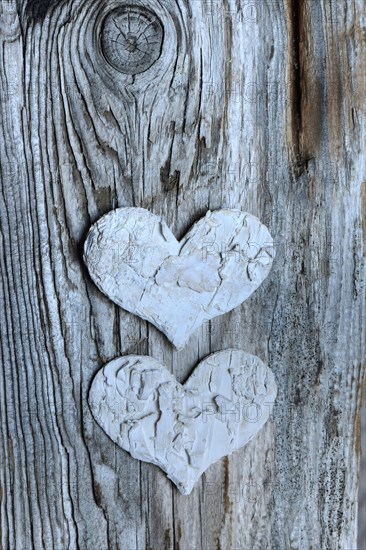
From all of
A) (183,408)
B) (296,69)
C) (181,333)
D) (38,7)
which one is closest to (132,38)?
(38,7)

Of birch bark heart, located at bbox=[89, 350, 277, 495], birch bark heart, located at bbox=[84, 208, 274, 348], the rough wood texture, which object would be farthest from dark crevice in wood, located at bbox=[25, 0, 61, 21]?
birch bark heart, located at bbox=[89, 350, 277, 495]

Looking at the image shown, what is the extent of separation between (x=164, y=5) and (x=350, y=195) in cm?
36

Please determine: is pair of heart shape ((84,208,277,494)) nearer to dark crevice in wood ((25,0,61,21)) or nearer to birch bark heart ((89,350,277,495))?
birch bark heart ((89,350,277,495))

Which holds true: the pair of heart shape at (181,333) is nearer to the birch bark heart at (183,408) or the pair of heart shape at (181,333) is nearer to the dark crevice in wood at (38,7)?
the birch bark heart at (183,408)

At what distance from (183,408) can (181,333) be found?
0.11 metres

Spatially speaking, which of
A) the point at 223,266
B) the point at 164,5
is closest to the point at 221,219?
the point at 223,266

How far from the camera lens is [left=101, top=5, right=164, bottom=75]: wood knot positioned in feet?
3.03

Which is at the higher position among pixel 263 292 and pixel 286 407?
pixel 263 292

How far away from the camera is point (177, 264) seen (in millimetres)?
954

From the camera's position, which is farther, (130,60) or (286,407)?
(286,407)

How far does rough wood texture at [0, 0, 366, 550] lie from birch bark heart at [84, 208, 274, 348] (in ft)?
0.10

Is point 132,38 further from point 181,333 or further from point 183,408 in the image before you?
point 183,408

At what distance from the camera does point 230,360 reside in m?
1.00

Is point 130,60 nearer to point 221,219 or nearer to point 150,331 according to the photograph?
point 221,219
